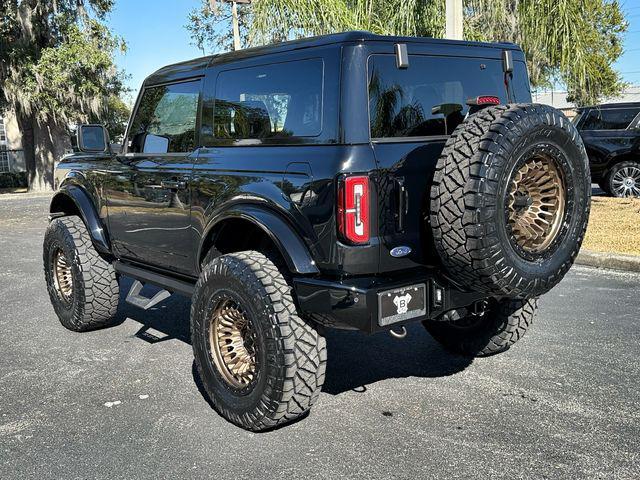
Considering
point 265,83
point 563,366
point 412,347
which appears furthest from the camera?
point 412,347

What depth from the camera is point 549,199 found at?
3.49m

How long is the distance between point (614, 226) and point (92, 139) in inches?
291

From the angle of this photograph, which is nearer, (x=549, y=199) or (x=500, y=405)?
(x=549, y=199)

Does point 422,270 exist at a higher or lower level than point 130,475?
higher

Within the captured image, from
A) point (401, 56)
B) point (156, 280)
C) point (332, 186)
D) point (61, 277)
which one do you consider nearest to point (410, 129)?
point (401, 56)

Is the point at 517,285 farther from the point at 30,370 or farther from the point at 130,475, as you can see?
the point at 30,370

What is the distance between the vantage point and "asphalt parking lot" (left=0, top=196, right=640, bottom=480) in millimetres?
3219

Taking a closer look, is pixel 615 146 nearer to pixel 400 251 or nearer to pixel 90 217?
pixel 90 217

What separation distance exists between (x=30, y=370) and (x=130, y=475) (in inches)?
75.7

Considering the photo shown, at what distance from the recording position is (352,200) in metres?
3.16

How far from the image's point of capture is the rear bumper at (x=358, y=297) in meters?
3.18

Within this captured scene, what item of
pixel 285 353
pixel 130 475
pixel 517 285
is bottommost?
pixel 130 475

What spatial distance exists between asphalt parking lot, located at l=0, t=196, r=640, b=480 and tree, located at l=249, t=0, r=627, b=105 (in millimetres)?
7529

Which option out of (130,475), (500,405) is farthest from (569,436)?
(130,475)
